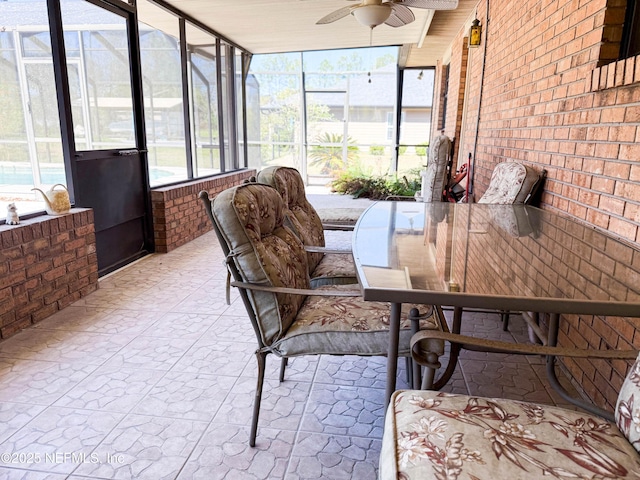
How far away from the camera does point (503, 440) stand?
3.09 feet

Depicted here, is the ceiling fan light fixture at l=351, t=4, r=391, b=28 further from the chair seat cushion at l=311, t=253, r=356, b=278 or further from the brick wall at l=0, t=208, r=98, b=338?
the brick wall at l=0, t=208, r=98, b=338

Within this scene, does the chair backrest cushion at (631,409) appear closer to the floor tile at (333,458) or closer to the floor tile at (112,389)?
the floor tile at (333,458)

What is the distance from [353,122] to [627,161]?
835 cm

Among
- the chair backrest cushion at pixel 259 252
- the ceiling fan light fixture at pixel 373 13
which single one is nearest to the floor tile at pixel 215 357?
the chair backrest cushion at pixel 259 252

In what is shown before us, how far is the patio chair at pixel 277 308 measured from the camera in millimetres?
1464

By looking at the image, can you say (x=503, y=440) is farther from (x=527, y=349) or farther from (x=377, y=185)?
(x=377, y=185)

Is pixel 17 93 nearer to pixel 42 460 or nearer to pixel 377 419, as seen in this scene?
pixel 42 460

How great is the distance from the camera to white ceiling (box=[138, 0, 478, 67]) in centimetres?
462

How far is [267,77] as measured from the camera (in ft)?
31.4

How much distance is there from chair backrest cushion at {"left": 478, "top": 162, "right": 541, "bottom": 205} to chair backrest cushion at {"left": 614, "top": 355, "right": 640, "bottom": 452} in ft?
5.56

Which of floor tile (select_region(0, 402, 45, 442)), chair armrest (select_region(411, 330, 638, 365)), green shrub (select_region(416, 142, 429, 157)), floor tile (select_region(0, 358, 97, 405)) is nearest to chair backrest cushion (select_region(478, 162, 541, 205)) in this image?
chair armrest (select_region(411, 330, 638, 365))

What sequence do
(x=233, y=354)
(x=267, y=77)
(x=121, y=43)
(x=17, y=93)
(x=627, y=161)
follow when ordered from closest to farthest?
(x=627, y=161) → (x=233, y=354) → (x=17, y=93) → (x=121, y=43) → (x=267, y=77)

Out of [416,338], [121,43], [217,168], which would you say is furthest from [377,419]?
[217,168]

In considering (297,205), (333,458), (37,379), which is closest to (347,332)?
(333,458)
